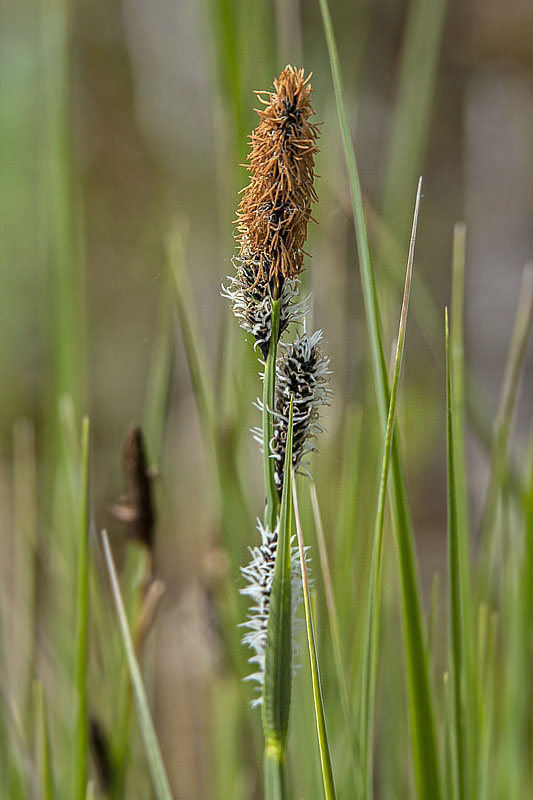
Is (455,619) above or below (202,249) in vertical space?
below

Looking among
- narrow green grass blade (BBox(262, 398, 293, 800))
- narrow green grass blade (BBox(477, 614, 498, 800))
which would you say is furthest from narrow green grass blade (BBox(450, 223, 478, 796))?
narrow green grass blade (BBox(262, 398, 293, 800))

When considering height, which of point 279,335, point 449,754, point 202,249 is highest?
point 202,249

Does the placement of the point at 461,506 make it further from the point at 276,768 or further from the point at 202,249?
the point at 202,249

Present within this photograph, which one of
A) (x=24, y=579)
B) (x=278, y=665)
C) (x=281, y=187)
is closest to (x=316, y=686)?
(x=278, y=665)

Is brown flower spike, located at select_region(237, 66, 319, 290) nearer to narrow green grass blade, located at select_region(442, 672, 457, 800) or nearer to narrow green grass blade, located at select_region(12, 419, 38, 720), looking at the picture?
narrow green grass blade, located at select_region(442, 672, 457, 800)

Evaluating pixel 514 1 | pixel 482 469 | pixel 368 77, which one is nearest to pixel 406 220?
pixel 368 77

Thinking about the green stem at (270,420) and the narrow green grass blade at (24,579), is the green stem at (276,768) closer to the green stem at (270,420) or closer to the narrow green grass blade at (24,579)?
the green stem at (270,420)
